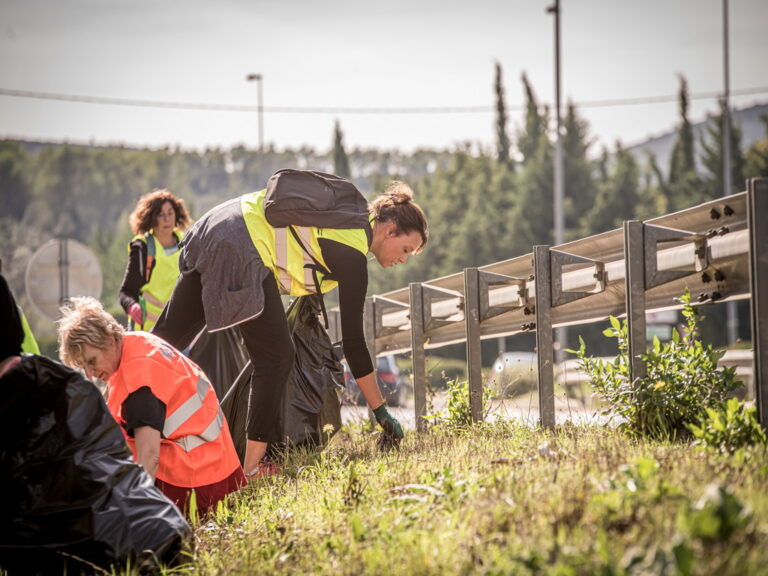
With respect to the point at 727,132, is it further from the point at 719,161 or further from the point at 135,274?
the point at 135,274

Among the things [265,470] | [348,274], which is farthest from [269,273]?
[265,470]

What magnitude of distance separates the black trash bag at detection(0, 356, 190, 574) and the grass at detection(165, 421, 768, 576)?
0.71 feet

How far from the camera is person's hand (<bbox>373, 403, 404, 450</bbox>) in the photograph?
17.5 ft

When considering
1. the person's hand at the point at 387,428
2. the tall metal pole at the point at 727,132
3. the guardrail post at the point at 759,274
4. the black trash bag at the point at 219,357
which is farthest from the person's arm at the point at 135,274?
the tall metal pole at the point at 727,132

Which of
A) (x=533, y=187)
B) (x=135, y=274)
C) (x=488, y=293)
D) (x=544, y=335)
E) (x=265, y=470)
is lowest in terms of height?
(x=265, y=470)

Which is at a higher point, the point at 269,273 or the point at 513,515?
the point at 269,273

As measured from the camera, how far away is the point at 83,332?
437 centimetres

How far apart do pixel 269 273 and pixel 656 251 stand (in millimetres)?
1845

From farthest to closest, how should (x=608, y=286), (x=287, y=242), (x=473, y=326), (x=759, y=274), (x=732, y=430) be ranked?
1. (x=473, y=326)
2. (x=608, y=286)
3. (x=287, y=242)
4. (x=759, y=274)
5. (x=732, y=430)

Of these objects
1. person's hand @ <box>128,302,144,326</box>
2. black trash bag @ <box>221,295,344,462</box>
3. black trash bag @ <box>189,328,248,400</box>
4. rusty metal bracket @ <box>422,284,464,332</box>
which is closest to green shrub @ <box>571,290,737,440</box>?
black trash bag @ <box>221,295,344,462</box>

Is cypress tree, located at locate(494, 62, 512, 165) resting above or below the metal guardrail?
above

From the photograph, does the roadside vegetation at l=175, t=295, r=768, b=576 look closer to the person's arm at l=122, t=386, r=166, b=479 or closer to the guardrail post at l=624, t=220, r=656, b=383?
the guardrail post at l=624, t=220, r=656, b=383

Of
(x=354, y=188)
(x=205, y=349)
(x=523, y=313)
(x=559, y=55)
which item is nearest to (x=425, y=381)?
(x=523, y=313)

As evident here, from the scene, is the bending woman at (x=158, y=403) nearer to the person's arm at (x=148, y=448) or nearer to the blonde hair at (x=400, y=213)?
the person's arm at (x=148, y=448)
